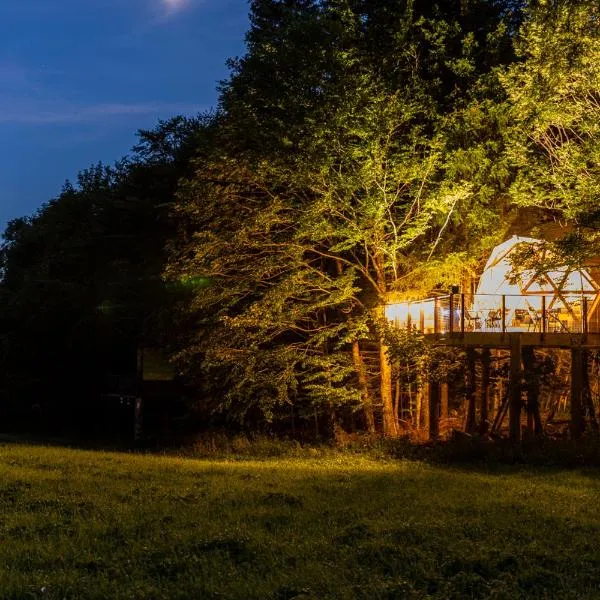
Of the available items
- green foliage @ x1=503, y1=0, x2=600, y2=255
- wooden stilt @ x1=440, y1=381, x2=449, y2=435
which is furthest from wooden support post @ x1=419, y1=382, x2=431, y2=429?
green foliage @ x1=503, y1=0, x2=600, y2=255

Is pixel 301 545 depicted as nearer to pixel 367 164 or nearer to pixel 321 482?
pixel 321 482

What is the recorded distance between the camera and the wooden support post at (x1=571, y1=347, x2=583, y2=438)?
1652cm

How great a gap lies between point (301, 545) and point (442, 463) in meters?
8.21

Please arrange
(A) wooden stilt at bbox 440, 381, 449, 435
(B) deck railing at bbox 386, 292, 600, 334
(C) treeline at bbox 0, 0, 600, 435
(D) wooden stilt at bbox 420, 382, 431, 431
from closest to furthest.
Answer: (C) treeline at bbox 0, 0, 600, 435 → (B) deck railing at bbox 386, 292, 600, 334 → (D) wooden stilt at bbox 420, 382, 431, 431 → (A) wooden stilt at bbox 440, 381, 449, 435

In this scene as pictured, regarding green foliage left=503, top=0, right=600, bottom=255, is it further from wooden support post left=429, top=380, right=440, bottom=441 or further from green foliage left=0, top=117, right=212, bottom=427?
green foliage left=0, top=117, right=212, bottom=427

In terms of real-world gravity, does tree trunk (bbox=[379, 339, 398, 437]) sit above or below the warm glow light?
below

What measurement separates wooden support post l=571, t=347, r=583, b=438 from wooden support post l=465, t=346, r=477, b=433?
2.81 metres

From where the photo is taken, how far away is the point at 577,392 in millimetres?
16719

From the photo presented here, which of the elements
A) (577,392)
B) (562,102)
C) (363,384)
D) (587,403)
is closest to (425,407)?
(363,384)

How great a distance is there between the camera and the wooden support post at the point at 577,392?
1652 cm

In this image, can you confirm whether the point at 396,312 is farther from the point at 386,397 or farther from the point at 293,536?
the point at 293,536

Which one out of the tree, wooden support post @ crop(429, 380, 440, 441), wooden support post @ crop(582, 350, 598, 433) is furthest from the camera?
wooden support post @ crop(429, 380, 440, 441)

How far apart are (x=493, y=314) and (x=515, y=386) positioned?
2151 mm

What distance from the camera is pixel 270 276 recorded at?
757 inches
